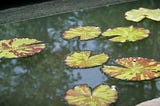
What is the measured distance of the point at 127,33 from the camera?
4.55 metres

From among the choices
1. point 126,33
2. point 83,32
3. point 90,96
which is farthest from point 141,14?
point 90,96

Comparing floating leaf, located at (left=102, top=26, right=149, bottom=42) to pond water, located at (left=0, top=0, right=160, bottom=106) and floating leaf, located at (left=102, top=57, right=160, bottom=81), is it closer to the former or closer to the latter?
pond water, located at (left=0, top=0, right=160, bottom=106)

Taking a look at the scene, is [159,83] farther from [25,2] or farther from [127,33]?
[25,2]

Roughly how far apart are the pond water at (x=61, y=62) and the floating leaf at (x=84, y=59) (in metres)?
0.06

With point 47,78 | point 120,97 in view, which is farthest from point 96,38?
point 120,97

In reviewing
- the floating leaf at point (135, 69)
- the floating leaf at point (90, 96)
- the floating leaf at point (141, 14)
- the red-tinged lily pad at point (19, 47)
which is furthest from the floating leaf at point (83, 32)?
the floating leaf at point (90, 96)

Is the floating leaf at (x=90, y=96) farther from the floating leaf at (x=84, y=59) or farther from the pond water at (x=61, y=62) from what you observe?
the floating leaf at (x=84, y=59)

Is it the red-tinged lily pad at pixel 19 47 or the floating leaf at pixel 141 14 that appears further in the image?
the floating leaf at pixel 141 14

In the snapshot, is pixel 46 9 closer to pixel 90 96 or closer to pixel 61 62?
pixel 61 62

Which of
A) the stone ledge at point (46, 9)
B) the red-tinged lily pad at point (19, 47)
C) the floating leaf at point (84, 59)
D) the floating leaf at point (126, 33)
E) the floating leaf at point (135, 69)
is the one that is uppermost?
the floating leaf at point (135, 69)

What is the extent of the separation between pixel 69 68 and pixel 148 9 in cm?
207

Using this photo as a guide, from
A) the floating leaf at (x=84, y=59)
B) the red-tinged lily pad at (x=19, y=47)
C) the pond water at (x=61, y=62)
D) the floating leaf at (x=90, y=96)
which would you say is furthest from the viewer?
the red-tinged lily pad at (x=19, y=47)

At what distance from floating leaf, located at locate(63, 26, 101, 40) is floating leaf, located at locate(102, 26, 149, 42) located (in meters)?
0.13

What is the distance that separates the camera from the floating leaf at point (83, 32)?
457 centimetres
